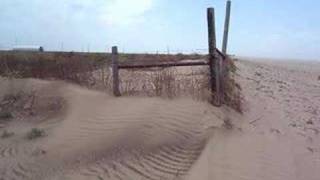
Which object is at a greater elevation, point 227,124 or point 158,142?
point 227,124

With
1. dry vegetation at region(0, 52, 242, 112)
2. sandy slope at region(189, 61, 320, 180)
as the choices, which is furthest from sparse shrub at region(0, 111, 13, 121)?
sandy slope at region(189, 61, 320, 180)

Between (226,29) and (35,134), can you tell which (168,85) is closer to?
(35,134)

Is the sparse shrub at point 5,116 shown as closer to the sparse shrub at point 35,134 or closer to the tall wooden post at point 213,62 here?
the sparse shrub at point 35,134

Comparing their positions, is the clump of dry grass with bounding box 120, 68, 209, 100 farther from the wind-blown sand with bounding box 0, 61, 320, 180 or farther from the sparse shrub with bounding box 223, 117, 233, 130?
the sparse shrub with bounding box 223, 117, 233, 130

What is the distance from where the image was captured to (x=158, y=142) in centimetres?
959

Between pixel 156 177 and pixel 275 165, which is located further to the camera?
pixel 275 165

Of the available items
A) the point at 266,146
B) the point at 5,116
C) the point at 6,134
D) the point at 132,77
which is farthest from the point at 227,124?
the point at 5,116

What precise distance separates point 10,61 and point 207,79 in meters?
9.60

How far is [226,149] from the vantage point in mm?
9438

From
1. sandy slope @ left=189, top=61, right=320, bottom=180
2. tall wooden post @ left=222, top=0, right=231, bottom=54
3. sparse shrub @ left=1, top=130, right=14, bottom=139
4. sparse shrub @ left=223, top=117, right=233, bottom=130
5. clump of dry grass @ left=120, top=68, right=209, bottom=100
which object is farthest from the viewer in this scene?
tall wooden post @ left=222, top=0, right=231, bottom=54

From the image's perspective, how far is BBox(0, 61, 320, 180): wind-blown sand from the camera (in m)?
8.86

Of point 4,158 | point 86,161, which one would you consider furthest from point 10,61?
point 86,161

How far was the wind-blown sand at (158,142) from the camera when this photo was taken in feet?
29.1

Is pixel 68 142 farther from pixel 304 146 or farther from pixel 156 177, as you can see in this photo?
pixel 304 146
